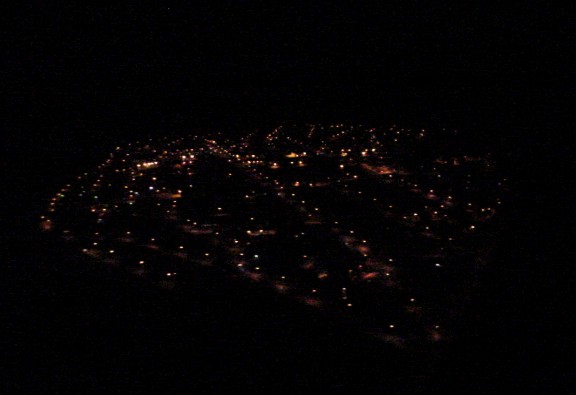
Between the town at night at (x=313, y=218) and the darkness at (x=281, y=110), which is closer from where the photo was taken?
the darkness at (x=281, y=110)

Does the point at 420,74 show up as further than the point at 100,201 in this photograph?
Yes

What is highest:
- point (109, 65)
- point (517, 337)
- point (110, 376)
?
point (109, 65)

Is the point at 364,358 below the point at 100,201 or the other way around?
below

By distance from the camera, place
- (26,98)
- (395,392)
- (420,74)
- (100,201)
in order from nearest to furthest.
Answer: (395,392), (100,201), (26,98), (420,74)

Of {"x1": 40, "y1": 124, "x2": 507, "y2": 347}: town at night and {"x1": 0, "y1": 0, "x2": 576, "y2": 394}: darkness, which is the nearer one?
{"x1": 0, "y1": 0, "x2": 576, "y2": 394}: darkness

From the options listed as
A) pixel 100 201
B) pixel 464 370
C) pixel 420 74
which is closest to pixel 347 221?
pixel 464 370

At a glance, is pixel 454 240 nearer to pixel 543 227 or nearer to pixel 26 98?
pixel 543 227

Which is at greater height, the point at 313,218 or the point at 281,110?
the point at 281,110

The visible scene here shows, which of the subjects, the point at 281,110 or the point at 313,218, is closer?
the point at 313,218
